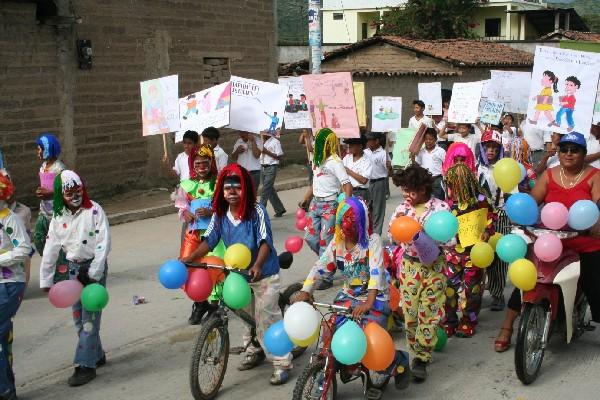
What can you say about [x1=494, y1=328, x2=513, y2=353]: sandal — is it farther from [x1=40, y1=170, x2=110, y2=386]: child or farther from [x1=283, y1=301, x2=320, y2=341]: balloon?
[x1=40, y1=170, x2=110, y2=386]: child

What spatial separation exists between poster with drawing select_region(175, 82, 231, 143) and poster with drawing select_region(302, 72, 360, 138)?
1044 millimetres

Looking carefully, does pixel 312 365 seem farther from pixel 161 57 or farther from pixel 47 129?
pixel 161 57

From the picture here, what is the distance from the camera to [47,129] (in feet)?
45.3

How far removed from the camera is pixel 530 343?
6039 millimetres

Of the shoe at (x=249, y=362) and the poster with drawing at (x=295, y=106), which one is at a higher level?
the poster with drawing at (x=295, y=106)

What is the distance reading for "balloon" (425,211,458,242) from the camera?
19.4 feet

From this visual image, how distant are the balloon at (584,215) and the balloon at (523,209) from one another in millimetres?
285

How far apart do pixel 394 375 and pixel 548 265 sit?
156 cm

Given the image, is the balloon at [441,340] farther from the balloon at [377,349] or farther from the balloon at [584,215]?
the balloon at [377,349]

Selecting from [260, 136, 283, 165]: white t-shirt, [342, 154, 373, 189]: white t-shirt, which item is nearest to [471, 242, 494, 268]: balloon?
[342, 154, 373, 189]: white t-shirt

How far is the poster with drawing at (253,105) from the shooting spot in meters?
10.1

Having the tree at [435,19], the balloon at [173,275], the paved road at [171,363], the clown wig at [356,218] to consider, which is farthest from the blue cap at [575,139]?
the tree at [435,19]

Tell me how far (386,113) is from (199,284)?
10163 mm

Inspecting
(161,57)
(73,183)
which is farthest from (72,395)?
(161,57)
